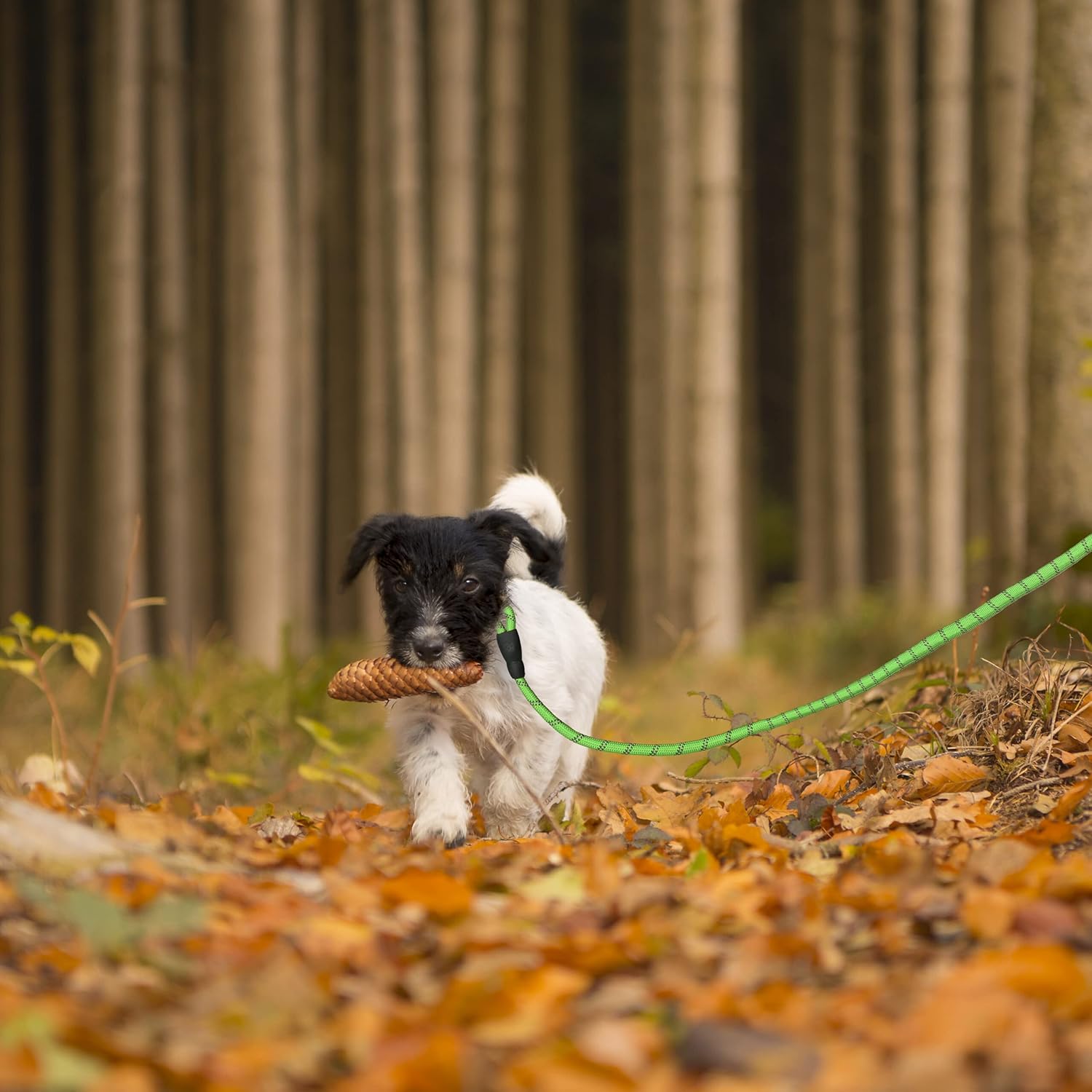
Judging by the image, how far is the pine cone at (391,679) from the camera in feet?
13.3

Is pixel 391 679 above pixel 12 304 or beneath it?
beneath

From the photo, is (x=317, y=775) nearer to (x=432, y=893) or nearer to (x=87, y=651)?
A: (x=87, y=651)

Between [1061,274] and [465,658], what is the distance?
15.5 ft

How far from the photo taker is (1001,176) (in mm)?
11133

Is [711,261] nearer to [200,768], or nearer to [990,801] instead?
[200,768]

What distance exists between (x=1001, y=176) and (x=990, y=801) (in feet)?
28.9

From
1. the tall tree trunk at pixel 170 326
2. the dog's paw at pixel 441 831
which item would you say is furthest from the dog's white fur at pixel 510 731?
the tall tree trunk at pixel 170 326

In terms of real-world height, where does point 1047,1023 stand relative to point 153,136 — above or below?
below

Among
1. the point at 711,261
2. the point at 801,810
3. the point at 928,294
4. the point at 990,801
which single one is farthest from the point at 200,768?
the point at 928,294

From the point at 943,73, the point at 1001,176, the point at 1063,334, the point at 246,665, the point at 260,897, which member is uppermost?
the point at 943,73

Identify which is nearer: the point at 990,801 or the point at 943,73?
the point at 990,801

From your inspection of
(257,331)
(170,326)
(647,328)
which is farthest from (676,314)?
(170,326)

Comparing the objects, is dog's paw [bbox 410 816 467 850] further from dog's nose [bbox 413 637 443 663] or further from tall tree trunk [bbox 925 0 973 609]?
tall tree trunk [bbox 925 0 973 609]

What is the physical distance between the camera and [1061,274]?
7.16 m
